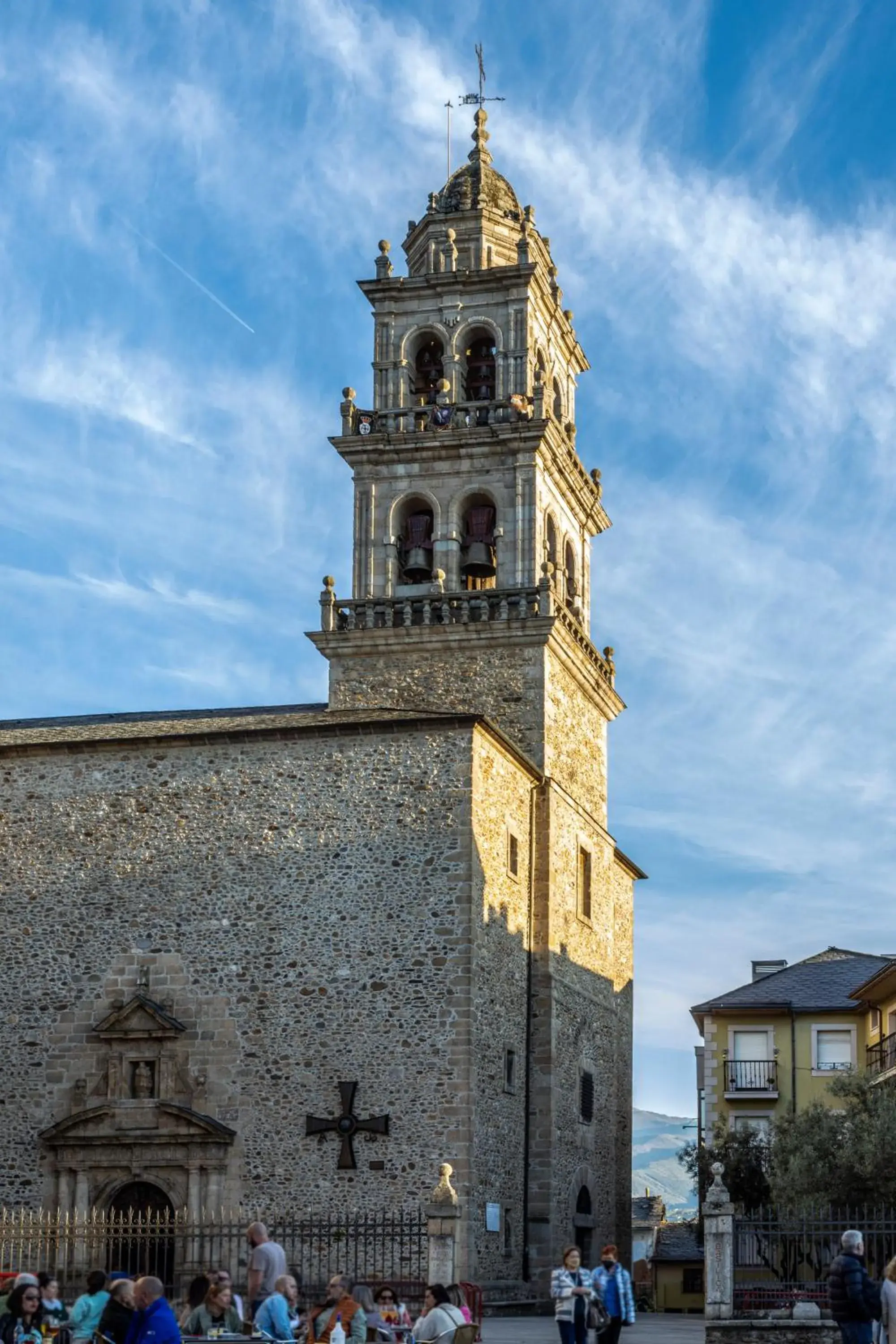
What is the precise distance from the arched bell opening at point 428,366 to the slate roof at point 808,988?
593 inches

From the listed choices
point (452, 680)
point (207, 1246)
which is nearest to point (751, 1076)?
point (452, 680)

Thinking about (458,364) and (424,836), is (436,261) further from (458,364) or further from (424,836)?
(424,836)

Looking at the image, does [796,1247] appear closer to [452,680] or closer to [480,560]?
[452,680]

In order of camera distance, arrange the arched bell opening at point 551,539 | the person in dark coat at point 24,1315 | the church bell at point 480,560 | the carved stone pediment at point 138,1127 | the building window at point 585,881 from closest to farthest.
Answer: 1. the person in dark coat at point 24,1315
2. the carved stone pediment at point 138,1127
3. the building window at point 585,881
4. the church bell at point 480,560
5. the arched bell opening at point 551,539

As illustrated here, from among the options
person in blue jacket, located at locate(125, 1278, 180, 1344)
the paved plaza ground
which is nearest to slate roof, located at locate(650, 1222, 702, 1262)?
the paved plaza ground

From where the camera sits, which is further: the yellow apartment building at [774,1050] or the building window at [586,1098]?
the yellow apartment building at [774,1050]

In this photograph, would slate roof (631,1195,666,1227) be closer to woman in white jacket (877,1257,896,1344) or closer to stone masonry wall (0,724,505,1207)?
stone masonry wall (0,724,505,1207)

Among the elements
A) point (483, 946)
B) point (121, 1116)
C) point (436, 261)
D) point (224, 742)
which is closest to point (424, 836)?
point (483, 946)

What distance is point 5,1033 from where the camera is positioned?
30.5 meters

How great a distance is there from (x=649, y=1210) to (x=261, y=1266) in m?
56.3

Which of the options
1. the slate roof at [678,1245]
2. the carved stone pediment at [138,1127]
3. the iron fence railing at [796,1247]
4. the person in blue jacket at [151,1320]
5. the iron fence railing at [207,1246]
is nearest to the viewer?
the person in blue jacket at [151,1320]

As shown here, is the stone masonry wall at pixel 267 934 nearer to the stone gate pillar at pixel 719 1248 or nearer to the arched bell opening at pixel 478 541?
the stone gate pillar at pixel 719 1248

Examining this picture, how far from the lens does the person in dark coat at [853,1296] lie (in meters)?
15.6

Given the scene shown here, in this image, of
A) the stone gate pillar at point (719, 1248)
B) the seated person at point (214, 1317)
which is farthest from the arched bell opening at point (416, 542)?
the seated person at point (214, 1317)
